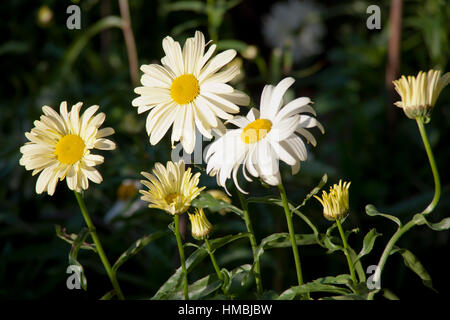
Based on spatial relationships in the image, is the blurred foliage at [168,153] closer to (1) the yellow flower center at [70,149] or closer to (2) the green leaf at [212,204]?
(2) the green leaf at [212,204]

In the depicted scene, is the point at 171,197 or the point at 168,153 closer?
the point at 171,197

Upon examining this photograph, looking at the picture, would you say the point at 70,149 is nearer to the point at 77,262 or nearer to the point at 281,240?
the point at 77,262

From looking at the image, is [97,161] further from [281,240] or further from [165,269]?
[165,269]

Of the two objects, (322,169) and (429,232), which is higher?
(322,169)

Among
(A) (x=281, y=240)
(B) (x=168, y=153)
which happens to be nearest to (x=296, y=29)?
(B) (x=168, y=153)

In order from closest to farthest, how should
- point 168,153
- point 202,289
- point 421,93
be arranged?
point 421,93 → point 202,289 → point 168,153
